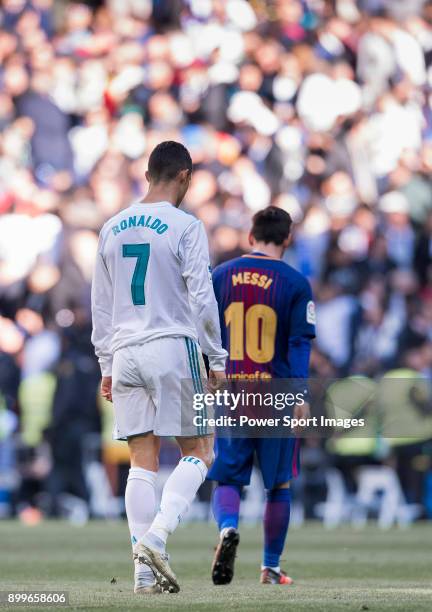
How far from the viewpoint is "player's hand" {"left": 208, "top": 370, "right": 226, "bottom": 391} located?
25.6 feet

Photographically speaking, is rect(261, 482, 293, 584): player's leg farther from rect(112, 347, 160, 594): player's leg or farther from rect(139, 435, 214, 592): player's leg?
rect(112, 347, 160, 594): player's leg

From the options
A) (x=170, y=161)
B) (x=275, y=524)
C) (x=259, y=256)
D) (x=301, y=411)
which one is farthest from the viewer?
(x=259, y=256)

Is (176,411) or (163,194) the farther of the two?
(163,194)

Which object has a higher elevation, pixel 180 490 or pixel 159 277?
pixel 159 277

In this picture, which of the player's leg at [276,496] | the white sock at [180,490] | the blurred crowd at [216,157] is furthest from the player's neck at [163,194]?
the blurred crowd at [216,157]

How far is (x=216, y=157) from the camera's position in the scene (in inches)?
806

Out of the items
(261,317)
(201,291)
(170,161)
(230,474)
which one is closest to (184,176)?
(170,161)

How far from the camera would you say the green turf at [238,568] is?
24.5ft

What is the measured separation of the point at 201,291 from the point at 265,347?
1.77m

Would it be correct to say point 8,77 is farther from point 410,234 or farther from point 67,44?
point 410,234

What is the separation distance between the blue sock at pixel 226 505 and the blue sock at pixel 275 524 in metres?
0.21

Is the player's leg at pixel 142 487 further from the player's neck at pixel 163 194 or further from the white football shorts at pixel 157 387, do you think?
the player's neck at pixel 163 194

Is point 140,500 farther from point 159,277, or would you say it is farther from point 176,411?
point 159,277

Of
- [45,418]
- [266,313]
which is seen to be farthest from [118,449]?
[266,313]
